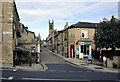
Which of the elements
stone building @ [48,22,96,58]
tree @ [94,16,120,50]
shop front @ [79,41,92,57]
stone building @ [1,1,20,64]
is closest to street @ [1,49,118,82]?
stone building @ [1,1,20,64]

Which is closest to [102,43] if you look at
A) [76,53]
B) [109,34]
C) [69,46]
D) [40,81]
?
[109,34]

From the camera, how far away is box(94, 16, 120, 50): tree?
19.3 meters

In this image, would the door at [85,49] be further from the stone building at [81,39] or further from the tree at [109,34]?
the tree at [109,34]

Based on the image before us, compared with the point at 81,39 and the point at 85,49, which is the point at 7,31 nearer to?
the point at 81,39

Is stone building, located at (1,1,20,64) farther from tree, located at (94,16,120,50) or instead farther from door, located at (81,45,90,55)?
door, located at (81,45,90,55)

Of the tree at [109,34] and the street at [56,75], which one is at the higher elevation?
the tree at [109,34]

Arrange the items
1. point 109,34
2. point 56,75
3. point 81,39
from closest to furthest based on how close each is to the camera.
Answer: point 56,75, point 109,34, point 81,39

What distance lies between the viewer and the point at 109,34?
1956 cm

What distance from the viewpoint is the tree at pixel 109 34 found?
63.4ft

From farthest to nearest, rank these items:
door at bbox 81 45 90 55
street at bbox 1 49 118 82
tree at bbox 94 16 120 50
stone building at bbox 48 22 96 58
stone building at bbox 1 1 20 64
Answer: door at bbox 81 45 90 55 → stone building at bbox 48 22 96 58 → tree at bbox 94 16 120 50 → stone building at bbox 1 1 20 64 → street at bbox 1 49 118 82

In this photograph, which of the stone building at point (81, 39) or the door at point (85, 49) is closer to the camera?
the stone building at point (81, 39)

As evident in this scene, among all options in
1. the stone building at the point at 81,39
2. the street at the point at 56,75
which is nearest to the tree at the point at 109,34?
the street at the point at 56,75

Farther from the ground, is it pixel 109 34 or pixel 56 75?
pixel 109 34

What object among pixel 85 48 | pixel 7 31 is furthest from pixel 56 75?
pixel 85 48
